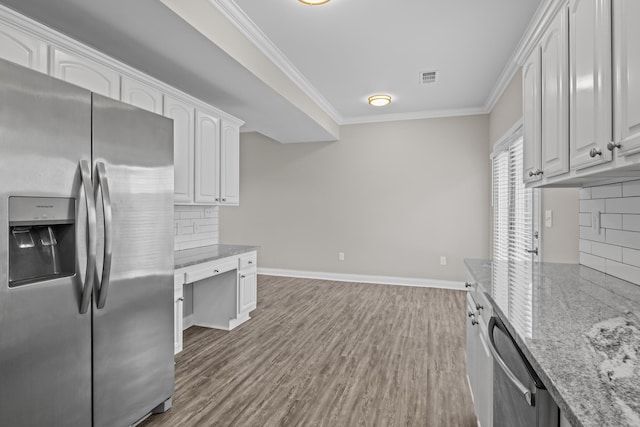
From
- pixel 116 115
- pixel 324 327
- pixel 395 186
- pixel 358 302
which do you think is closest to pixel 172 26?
pixel 116 115

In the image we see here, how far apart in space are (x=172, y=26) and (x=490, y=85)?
3650mm

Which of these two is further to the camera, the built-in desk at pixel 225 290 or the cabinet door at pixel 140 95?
the built-in desk at pixel 225 290

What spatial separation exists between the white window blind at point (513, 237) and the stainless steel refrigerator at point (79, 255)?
178 cm

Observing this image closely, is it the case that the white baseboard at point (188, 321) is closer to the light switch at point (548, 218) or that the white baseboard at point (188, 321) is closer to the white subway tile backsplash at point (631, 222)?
the light switch at point (548, 218)

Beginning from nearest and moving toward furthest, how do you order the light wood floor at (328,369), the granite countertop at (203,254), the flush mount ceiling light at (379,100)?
the light wood floor at (328,369), the granite countertop at (203,254), the flush mount ceiling light at (379,100)

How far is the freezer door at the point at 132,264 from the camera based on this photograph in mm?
1672

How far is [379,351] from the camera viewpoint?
3.02 metres

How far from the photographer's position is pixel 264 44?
124 inches

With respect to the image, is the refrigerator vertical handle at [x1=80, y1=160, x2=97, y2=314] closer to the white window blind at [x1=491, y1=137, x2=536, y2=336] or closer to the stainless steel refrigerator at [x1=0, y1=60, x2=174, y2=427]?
the stainless steel refrigerator at [x1=0, y1=60, x2=174, y2=427]

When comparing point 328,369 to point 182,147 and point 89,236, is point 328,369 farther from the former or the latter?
point 182,147

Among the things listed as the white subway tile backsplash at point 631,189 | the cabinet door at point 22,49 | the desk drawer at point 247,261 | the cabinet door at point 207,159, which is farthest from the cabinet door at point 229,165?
the white subway tile backsplash at point 631,189

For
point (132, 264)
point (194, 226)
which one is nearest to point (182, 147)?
point (194, 226)

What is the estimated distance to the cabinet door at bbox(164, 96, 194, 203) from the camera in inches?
121

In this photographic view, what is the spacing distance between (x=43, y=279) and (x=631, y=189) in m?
2.77
